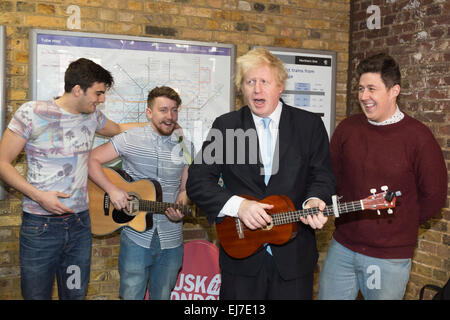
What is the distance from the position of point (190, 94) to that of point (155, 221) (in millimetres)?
1142

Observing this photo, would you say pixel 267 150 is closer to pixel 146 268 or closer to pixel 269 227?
A: pixel 269 227

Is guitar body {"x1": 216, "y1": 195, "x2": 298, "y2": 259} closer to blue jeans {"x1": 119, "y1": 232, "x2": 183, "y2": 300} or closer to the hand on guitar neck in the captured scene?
the hand on guitar neck

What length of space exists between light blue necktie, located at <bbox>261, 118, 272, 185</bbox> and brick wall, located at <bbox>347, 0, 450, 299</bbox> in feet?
5.47

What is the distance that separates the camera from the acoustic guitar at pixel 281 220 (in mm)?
2129

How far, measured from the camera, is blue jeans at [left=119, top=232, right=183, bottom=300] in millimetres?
2771

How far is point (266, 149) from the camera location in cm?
222

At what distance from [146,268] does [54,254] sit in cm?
55

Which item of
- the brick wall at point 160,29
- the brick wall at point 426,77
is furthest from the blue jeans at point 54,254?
the brick wall at point 426,77

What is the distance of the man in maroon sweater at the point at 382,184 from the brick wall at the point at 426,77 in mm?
961

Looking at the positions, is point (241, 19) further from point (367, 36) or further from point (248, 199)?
point (248, 199)

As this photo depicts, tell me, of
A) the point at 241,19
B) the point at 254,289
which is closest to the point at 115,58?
the point at 241,19

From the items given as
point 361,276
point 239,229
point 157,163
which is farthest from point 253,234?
point 157,163

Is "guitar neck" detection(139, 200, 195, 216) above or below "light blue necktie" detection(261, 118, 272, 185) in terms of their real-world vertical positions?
below

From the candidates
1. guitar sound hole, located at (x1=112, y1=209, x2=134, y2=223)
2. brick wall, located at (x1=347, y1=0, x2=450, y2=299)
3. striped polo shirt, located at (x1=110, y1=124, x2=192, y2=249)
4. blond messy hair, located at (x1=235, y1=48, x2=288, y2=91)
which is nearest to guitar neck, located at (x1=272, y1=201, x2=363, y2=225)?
blond messy hair, located at (x1=235, y1=48, x2=288, y2=91)
